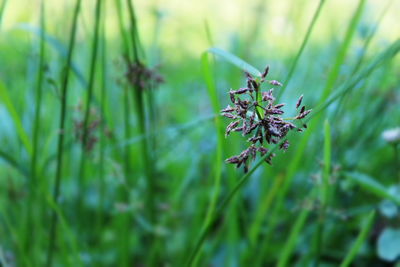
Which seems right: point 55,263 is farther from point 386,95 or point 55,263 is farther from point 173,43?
point 173,43

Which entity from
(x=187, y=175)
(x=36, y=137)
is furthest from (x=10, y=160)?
(x=187, y=175)

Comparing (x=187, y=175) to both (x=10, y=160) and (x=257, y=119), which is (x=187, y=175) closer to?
(x=10, y=160)

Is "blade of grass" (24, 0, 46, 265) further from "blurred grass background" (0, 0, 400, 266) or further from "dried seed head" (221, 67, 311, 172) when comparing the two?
"dried seed head" (221, 67, 311, 172)

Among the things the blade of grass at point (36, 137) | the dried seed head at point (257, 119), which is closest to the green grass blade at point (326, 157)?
the dried seed head at point (257, 119)

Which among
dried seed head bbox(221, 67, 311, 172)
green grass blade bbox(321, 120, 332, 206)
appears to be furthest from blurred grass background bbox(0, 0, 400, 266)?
dried seed head bbox(221, 67, 311, 172)

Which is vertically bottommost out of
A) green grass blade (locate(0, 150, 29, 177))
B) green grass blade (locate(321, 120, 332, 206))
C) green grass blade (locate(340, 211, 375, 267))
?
green grass blade (locate(340, 211, 375, 267))

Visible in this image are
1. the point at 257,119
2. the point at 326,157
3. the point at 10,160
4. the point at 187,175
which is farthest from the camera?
the point at 187,175

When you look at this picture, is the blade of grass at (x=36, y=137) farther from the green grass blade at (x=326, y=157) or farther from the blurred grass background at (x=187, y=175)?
the green grass blade at (x=326, y=157)

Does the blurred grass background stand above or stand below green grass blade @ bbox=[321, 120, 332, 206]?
above

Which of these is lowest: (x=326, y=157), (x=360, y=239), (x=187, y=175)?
(x=360, y=239)
